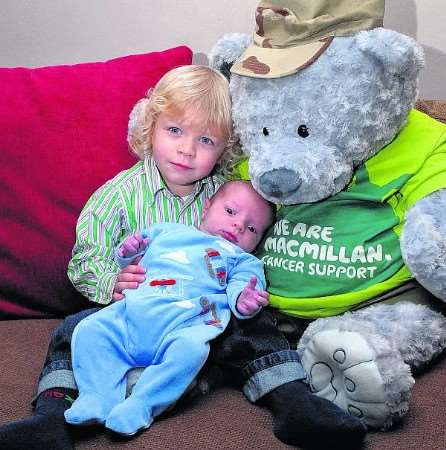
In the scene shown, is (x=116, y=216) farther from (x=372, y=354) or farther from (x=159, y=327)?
(x=372, y=354)

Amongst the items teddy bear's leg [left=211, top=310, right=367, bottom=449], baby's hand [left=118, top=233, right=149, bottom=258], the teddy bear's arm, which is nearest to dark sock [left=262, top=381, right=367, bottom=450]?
teddy bear's leg [left=211, top=310, right=367, bottom=449]

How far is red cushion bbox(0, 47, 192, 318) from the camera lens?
153cm

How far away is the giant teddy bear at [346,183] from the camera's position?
127 cm

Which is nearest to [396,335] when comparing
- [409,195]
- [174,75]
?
[409,195]

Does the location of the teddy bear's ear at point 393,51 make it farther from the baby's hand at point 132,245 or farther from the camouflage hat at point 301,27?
the baby's hand at point 132,245

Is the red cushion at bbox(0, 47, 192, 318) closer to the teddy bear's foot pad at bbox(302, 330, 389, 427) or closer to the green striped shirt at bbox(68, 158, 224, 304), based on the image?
the green striped shirt at bbox(68, 158, 224, 304)

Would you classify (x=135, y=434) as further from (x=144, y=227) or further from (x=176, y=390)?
(x=144, y=227)

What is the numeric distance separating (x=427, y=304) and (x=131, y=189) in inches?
24.4

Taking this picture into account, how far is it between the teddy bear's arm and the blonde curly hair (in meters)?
0.41

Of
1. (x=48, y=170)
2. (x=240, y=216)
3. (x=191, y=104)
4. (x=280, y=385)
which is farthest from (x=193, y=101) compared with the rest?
(x=280, y=385)

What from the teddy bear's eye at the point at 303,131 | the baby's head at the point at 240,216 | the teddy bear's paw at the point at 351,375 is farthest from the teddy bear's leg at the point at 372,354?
the teddy bear's eye at the point at 303,131

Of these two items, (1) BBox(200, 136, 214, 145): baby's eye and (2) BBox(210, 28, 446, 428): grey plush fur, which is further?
(1) BBox(200, 136, 214, 145): baby's eye

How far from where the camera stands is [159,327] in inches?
49.7

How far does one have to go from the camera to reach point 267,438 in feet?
3.69
